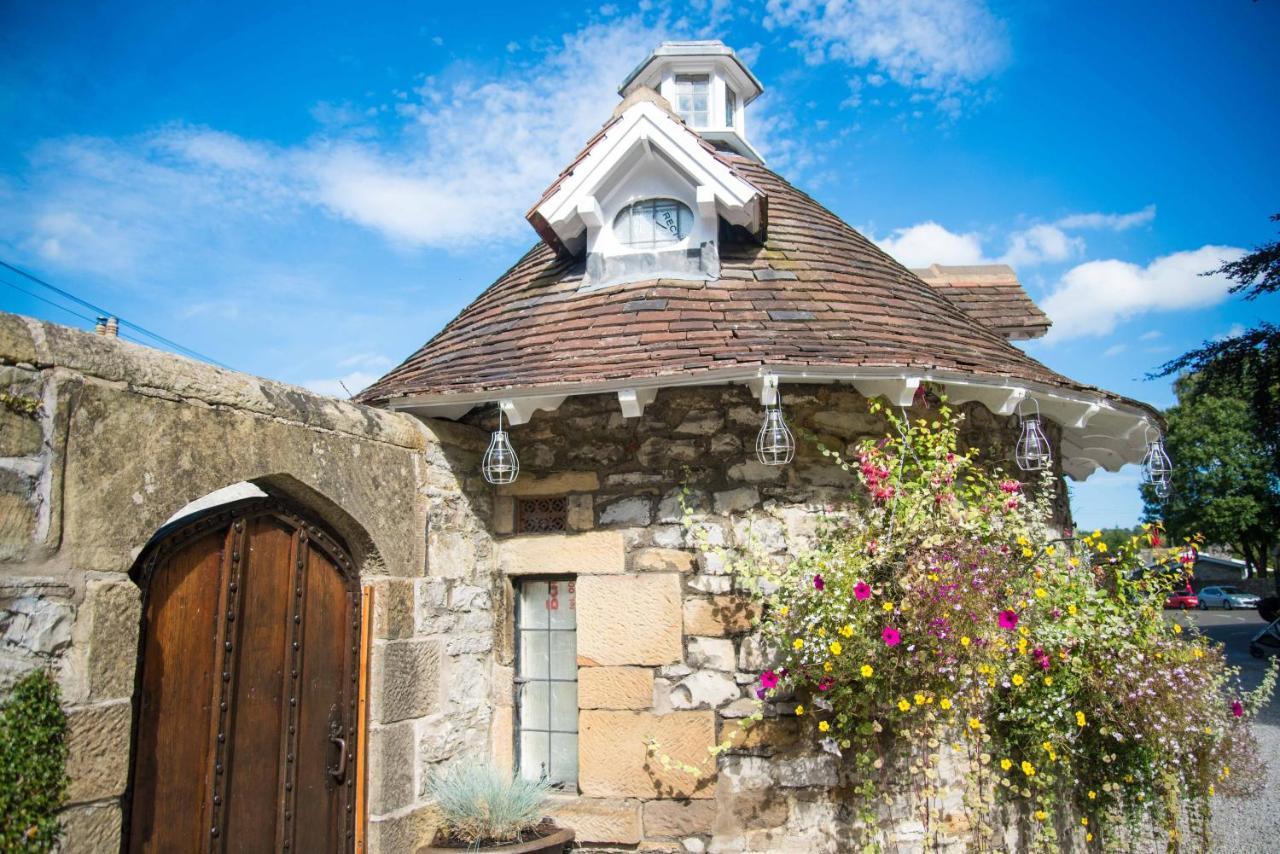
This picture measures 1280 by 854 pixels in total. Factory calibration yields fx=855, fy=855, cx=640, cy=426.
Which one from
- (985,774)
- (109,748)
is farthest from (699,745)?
(109,748)

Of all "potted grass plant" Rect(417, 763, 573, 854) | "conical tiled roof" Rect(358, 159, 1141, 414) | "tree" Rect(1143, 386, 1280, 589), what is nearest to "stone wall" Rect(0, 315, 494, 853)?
"potted grass plant" Rect(417, 763, 573, 854)

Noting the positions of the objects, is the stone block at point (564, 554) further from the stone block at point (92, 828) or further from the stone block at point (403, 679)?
the stone block at point (92, 828)

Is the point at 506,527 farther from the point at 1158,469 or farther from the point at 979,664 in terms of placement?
the point at 1158,469

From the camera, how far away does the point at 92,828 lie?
104 inches

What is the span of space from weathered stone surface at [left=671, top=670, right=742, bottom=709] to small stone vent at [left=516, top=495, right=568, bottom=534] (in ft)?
3.58

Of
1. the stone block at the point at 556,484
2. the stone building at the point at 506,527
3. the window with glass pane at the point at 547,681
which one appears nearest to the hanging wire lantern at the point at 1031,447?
the stone building at the point at 506,527

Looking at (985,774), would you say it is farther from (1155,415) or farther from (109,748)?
(109,748)

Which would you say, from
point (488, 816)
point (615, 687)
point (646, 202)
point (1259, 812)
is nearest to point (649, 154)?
point (646, 202)

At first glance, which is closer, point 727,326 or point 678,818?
point 678,818

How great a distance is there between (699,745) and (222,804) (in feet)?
7.13

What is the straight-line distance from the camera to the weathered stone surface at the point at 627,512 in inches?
183

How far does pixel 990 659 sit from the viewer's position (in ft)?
13.0

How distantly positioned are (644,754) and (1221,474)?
3704 centimetres

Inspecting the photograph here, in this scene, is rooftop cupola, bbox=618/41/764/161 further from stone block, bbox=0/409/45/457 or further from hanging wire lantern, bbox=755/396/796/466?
stone block, bbox=0/409/45/457
